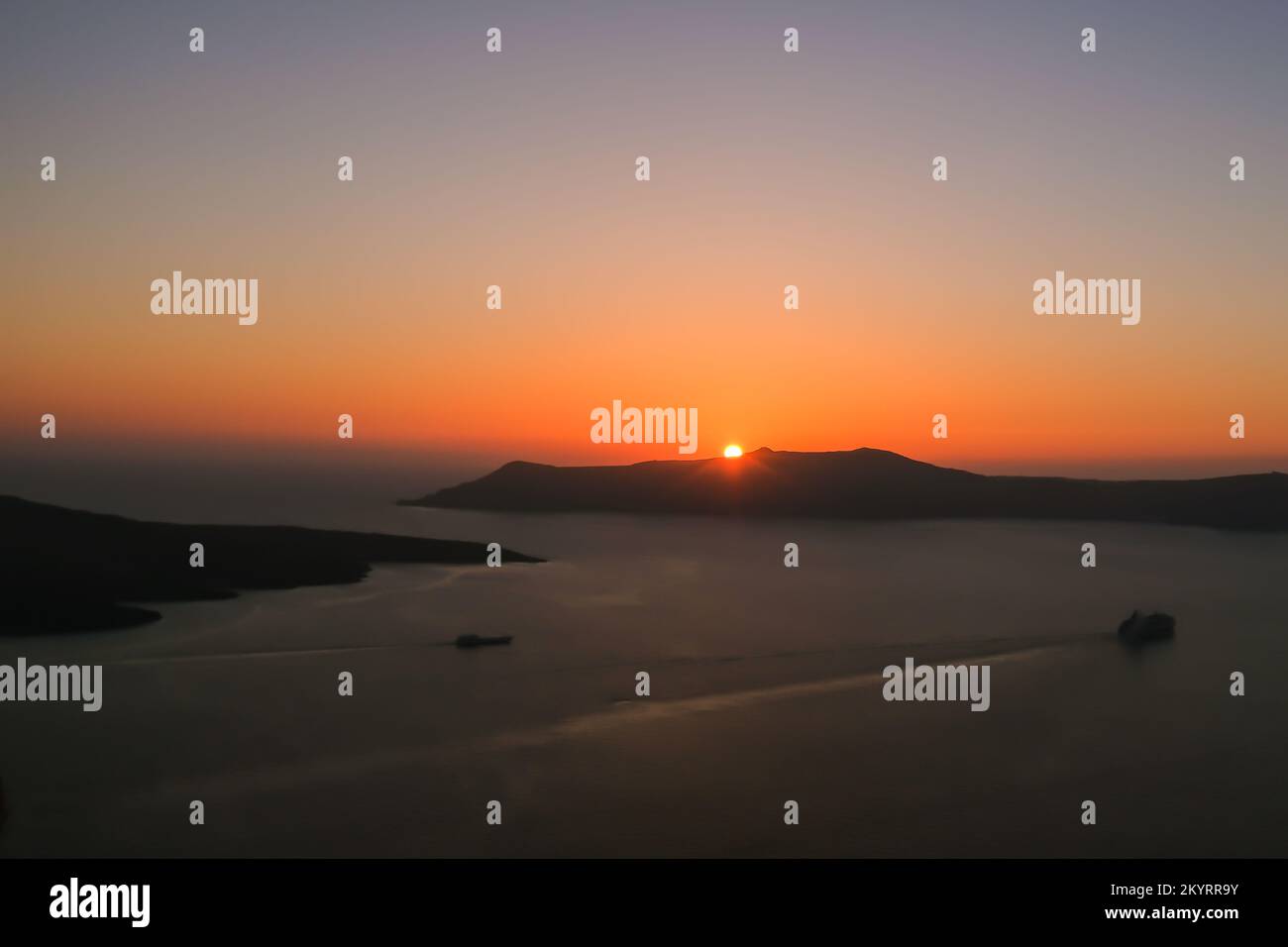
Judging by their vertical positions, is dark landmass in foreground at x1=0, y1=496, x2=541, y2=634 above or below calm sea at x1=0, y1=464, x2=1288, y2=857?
above

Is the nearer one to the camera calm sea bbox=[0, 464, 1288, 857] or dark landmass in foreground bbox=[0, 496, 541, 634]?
calm sea bbox=[0, 464, 1288, 857]

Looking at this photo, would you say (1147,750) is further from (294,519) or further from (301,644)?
(294,519)

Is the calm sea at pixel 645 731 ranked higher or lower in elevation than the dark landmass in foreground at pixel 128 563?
lower

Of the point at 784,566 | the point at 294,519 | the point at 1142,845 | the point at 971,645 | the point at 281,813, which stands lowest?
the point at 1142,845

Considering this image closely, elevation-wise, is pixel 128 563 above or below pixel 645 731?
above

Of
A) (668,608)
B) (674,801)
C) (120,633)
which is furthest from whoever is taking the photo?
(668,608)

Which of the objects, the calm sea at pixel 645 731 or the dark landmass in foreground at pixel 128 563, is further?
the dark landmass in foreground at pixel 128 563

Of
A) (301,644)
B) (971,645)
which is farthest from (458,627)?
(971,645)

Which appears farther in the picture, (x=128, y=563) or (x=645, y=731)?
(x=128, y=563)
